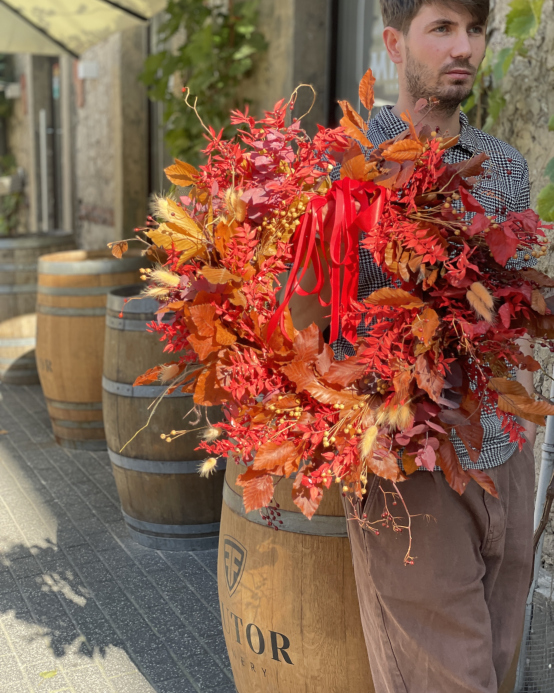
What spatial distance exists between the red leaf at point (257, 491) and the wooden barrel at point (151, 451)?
1.78 meters

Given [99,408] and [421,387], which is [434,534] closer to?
[421,387]

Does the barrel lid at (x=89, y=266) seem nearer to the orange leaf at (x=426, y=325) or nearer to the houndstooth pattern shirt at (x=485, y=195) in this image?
the houndstooth pattern shirt at (x=485, y=195)

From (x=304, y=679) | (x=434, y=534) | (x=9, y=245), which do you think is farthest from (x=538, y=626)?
(x=9, y=245)

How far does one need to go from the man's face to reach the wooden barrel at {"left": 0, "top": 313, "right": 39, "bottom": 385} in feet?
15.0

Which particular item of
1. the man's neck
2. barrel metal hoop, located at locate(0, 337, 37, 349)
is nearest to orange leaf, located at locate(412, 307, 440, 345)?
the man's neck

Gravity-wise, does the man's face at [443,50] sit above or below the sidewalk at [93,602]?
above

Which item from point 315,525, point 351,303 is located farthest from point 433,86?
point 315,525

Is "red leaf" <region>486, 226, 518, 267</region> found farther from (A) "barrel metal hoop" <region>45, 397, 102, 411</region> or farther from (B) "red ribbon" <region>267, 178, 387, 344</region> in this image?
(A) "barrel metal hoop" <region>45, 397, 102, 411</region>

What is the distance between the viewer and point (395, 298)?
1.25 metres

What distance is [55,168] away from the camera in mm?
11641

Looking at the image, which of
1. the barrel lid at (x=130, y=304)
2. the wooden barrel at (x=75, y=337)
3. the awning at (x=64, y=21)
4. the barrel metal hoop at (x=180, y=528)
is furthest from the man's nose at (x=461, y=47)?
the awning at (x=64, y=21)

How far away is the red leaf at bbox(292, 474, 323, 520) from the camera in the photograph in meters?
1.33

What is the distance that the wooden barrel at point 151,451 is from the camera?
319 centimetres

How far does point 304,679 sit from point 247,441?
772mm
